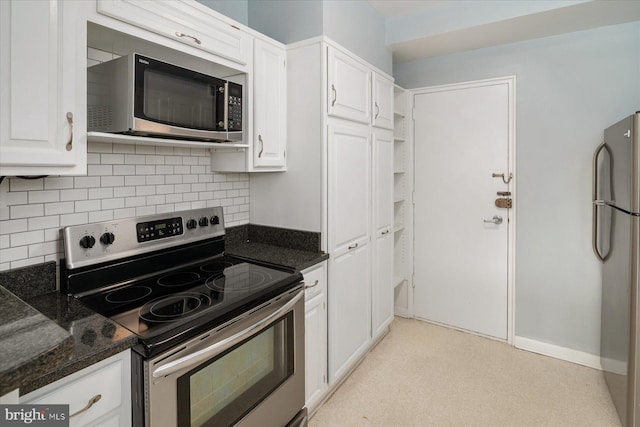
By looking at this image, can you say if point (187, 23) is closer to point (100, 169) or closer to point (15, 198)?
point (100, 169)

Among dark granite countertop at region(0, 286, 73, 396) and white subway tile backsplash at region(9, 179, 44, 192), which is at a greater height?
white subway tile backsplash at region(9, 179, 44, 192)

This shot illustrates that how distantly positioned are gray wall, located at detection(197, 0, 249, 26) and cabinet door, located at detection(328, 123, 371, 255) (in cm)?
104

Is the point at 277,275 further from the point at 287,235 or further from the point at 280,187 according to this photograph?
the point at 280,187

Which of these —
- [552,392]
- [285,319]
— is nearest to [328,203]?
[285,319]

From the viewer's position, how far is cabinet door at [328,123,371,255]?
83.9 inches

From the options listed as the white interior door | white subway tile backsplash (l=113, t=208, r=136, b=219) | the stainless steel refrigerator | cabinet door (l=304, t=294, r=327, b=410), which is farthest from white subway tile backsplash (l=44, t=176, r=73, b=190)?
the white interior door

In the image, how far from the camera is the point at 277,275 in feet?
5.71

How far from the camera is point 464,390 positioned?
235 cm

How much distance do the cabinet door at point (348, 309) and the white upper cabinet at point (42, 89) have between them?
141 centimetres

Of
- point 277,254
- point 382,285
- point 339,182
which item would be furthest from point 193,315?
point 382,285

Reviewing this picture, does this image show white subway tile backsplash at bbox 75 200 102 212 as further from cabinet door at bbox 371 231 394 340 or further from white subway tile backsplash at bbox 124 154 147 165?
cabinet door at bbox 371 231 394 340

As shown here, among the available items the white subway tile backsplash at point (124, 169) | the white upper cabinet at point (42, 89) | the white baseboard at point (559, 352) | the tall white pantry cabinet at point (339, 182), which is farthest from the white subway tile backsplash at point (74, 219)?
the white baseboard at point (559, 352)

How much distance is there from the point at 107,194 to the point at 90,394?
36.4 inches

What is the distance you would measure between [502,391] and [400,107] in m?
2.43
